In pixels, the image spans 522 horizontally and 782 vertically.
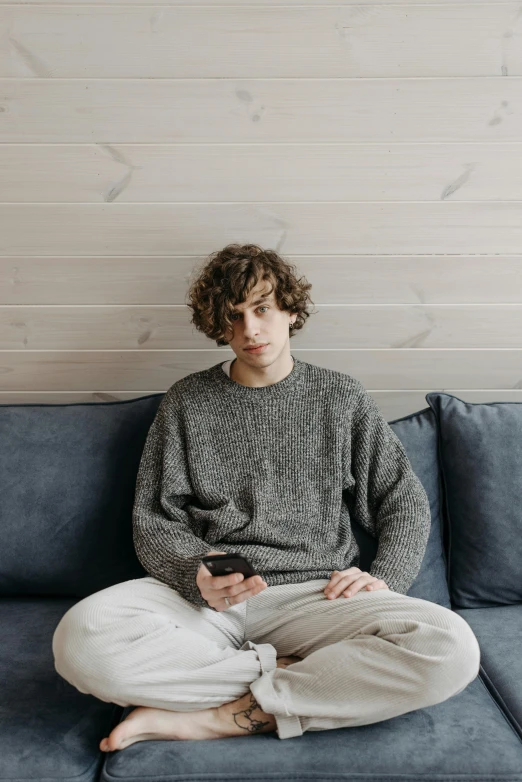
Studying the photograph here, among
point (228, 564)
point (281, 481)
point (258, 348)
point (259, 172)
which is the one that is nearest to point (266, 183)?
point (259, 172)

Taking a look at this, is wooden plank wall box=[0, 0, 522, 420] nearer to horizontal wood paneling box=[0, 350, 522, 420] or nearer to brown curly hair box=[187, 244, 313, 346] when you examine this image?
horizontal wood paneling box=[0, 350, 522, 420]

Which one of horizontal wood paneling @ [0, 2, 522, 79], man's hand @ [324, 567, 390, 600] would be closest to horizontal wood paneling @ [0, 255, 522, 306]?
horizontal wood paneling @ [0, 2, 522, 79]

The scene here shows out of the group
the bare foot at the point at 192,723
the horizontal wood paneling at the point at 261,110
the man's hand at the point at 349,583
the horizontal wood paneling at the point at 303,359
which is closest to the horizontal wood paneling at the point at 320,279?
the horizontal wood paneling at the point at 303,359

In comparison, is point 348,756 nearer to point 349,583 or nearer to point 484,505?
point 349,583

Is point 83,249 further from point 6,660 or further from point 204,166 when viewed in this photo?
point 6,660

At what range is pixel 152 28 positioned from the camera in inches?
73.2

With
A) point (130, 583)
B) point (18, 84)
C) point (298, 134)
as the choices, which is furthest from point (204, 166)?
point (130, 583)

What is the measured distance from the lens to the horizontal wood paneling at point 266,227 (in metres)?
1.95

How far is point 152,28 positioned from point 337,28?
0.48 meters

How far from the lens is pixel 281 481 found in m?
1.70

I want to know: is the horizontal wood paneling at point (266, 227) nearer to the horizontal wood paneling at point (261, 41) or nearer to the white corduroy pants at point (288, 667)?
the horizontal wood paneling at point (261, 41)

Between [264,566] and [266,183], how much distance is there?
3.32 ft

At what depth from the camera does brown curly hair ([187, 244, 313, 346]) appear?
5.49ft

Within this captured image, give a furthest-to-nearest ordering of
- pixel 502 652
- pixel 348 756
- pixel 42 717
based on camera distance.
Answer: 1. pixel 502 652
2. pixel 42 717
3. pixel 348 756
